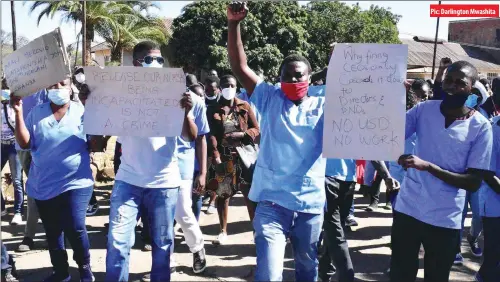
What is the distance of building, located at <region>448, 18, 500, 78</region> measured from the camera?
44594 mm

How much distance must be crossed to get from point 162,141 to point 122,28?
23100 millimetres

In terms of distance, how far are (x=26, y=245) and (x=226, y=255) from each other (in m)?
2.14

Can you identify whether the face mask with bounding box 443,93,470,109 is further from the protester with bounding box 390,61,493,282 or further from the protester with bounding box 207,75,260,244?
the protester with bounding box 207,75,260,244

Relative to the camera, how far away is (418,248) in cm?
337

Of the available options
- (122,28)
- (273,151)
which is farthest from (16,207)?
(122,28)

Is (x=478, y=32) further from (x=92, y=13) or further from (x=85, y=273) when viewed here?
(x=85, y=273)

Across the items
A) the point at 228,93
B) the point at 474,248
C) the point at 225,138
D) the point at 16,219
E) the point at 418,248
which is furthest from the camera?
the point at 16,219

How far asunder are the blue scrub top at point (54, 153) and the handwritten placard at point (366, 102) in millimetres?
2043

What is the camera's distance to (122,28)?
25.4 m

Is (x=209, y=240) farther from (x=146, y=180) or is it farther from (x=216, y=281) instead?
(x=146, y=180)

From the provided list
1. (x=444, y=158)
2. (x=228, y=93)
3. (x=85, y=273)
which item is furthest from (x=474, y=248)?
(x=85, y=273)

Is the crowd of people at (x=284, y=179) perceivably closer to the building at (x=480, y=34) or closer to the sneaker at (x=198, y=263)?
the sneaker at (x=198, y=263)

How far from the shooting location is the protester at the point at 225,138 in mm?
5480

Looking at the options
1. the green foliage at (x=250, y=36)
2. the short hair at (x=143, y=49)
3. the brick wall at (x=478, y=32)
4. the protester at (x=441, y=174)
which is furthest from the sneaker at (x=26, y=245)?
the brick wall at (x=478, y=32)
